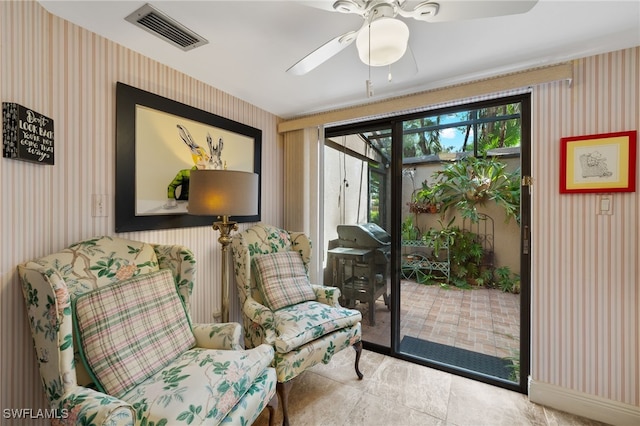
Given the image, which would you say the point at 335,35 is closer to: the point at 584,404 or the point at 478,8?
the point at 478,8

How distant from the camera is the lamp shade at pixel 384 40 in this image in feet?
3.34

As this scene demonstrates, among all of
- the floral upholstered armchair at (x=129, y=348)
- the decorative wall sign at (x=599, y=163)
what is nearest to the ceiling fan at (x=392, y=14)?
the decorative wall sign at (x=599, y=163)

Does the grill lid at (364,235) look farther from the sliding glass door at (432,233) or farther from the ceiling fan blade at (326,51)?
the ceiling fan blade at (326,51)

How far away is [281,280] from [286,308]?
0.72 feet

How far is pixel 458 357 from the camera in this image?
233cm

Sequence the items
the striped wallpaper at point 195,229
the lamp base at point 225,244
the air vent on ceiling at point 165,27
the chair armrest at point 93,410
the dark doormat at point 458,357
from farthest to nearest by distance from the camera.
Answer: the dark doormat at point 458,357, the lamp base at point 225,244, the air vent on ceiling at point 165,27, the striped wallpaper at point 195,229, the chair armrest at point 93,410

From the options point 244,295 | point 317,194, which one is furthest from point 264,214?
point 244,295

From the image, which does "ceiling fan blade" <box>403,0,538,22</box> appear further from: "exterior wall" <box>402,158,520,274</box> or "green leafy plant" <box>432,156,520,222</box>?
"green leafy plant" <box>432,156,520,222</box>

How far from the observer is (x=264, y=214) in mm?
2670

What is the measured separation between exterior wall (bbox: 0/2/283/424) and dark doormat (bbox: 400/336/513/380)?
230 cm

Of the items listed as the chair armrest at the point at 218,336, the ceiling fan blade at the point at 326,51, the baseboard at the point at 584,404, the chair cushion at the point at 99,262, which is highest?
the ceiling fan blade at the point at 326,51

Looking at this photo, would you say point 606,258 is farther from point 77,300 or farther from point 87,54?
point 87,54

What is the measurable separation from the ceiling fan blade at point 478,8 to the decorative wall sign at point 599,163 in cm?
121

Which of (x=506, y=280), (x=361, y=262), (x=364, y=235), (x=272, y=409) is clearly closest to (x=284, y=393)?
(x=272, y=409)
